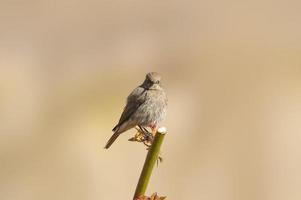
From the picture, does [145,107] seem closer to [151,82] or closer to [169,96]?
[151,82]

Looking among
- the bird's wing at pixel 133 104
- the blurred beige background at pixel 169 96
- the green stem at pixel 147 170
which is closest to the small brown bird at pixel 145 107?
the bird's wing at pixel 133 104

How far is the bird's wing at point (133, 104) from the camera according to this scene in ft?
28.1

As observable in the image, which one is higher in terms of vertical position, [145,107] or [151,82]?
[151,82]

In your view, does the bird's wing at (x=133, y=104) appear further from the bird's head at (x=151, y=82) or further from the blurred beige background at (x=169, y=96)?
the blurred beige background at (x=169, y=96)

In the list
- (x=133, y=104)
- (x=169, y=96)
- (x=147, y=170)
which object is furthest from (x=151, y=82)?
(x=169, y=96)

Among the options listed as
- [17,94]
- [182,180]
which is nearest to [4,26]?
[17,94]

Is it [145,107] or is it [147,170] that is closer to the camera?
[147,170]

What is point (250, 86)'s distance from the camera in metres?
18.0

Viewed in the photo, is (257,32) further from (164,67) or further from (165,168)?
(165,168)

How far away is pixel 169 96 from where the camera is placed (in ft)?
55.6

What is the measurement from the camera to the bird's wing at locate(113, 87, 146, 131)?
858 cm

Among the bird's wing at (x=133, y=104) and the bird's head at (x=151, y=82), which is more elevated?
the bird's head at (x=151, y=82)

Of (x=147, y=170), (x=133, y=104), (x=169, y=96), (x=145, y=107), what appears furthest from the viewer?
(x=169, y=96)

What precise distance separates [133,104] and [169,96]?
8217mm
